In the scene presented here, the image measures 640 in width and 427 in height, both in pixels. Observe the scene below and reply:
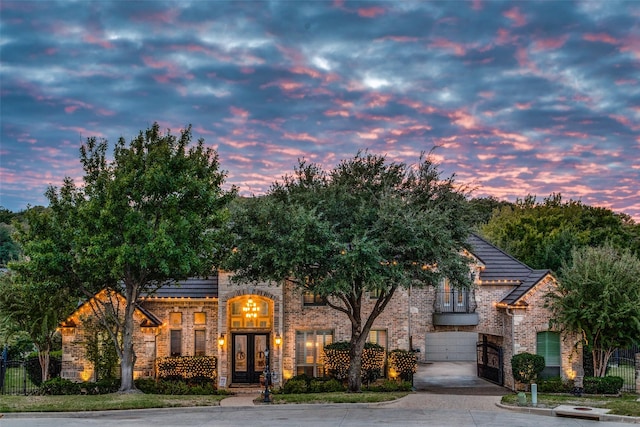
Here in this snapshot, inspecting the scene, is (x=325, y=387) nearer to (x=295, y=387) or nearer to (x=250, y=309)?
(x=295, y=387)

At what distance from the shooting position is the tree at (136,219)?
75.5 feet

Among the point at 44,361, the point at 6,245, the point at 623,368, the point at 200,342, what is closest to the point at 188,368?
the point at 200,342

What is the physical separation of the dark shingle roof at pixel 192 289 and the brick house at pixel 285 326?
0.05 metres

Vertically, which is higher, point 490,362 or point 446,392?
point 490,362

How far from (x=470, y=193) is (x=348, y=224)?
5.24 m

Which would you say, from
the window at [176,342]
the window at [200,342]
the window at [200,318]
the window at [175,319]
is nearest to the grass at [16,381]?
the window at [176,342]

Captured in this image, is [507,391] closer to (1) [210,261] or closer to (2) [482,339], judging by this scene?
(2) [482,339]

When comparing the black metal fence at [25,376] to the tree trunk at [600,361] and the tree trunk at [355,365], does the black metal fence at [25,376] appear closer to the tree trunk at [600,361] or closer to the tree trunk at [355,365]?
the tree trunk at [355,365]

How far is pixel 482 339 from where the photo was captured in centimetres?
3303

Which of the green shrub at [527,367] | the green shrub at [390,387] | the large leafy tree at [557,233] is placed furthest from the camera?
the large leafy tree at [557,233]

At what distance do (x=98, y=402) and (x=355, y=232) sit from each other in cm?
1090

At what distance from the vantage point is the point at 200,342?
29.5m

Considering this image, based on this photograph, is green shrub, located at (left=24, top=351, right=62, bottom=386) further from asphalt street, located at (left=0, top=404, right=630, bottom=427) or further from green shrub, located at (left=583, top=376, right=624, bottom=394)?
green shrub, located at (left=583, top=376, right=624, bottom=394)

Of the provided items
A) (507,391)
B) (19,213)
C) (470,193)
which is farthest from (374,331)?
(19,213)
